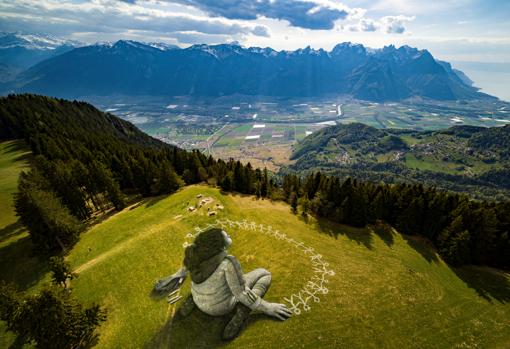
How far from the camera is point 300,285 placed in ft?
128

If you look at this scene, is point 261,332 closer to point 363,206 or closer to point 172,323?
point 172,323

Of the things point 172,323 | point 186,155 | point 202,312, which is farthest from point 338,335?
point 186,155

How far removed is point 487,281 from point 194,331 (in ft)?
181

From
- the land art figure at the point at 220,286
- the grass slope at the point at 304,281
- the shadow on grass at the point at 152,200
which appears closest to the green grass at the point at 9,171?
the grass slope at the point at 304,281

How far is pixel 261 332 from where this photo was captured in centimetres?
3138

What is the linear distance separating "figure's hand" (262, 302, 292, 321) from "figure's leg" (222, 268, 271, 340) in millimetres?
2307

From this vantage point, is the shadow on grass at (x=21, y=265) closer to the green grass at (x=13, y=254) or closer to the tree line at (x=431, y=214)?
the green grass at (x=13, y=254)

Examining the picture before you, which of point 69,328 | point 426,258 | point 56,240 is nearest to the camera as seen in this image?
point 69,328

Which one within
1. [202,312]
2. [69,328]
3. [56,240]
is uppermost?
[69,328]

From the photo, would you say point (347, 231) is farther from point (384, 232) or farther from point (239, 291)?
point (239, 291)

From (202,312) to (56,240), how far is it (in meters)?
36.4

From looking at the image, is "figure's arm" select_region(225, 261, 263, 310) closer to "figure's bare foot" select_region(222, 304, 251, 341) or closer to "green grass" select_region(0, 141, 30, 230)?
"figure's bare foot" select_region(222, 304, 251, 341)

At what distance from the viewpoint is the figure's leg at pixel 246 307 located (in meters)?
30.6

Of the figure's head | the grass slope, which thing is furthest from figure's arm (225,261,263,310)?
the grass slope
